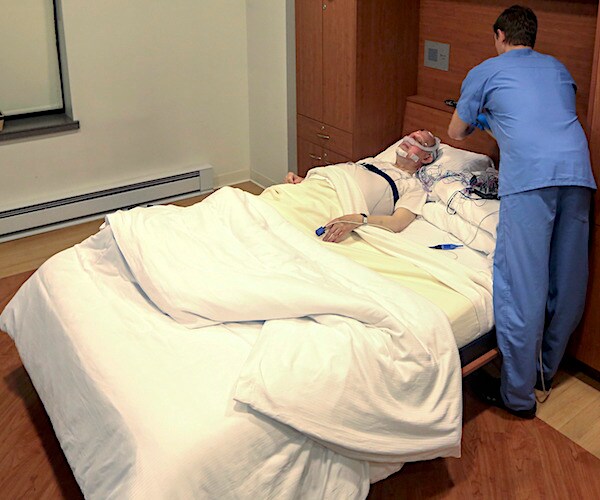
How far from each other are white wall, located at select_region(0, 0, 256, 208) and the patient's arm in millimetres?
1669

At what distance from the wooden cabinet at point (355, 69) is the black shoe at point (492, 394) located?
52.7 inches

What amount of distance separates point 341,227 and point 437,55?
1.18 m

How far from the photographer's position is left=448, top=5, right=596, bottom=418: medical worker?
247 cm

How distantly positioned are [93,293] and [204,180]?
86.8 inches

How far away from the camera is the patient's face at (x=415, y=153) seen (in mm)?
3230

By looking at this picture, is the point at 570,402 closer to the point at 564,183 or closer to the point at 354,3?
the point at 564,183

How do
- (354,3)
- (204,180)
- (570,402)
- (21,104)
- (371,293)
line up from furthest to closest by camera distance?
(204,180) → (21,104) → (354,3) → (570,402) → (371,293)

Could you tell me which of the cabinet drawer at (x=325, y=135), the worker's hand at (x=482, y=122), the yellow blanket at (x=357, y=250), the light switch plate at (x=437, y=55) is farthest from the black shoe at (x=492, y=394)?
the light switch plate at (x=437, y=55)

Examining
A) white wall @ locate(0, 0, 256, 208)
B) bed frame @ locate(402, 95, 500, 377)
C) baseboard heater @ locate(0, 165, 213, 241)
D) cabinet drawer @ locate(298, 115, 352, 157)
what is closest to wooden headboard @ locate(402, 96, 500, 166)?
bed frame @ locate(402, 95, 500, 377)

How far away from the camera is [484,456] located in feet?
8.28

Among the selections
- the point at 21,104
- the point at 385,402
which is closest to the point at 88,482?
the point at 385,402

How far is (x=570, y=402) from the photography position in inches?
109

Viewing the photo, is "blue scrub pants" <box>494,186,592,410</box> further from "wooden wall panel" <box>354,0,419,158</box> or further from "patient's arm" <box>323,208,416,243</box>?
"wooden wall panel" <box>354,0,419,158</box>

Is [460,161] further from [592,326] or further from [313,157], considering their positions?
[313,157]
